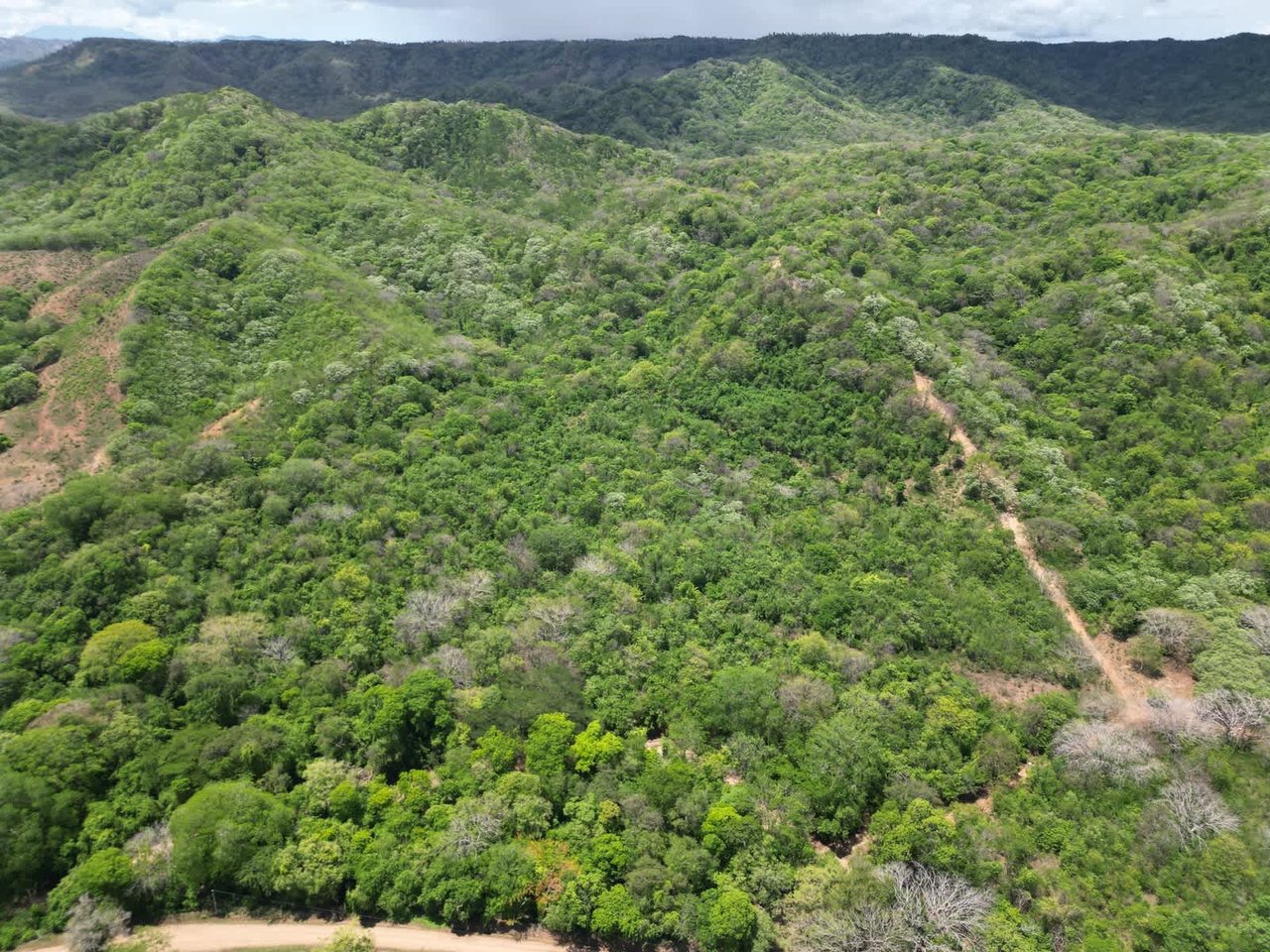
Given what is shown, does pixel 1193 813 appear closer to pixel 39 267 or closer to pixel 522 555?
pixel 522 555

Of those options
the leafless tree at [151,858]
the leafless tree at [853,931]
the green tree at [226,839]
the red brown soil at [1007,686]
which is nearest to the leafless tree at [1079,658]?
the red brown soil at [1007,686]

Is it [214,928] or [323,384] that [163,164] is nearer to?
[323,384]

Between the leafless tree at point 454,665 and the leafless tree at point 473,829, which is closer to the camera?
the leafless tree at point 473,829

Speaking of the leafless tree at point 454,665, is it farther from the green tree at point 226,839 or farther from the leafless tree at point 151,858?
the leafless tree at point 151,858

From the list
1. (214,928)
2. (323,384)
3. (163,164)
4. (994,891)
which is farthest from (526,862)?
(163,164)

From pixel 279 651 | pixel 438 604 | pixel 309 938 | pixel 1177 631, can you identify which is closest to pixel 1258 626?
pixel 1177 631

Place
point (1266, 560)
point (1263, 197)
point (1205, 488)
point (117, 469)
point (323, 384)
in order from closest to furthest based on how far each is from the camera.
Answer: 1. point (1266, 560)
2. point (1205, 488)
3. point (117, 469)
4. point (323, 384)
5. point (1263, 197)

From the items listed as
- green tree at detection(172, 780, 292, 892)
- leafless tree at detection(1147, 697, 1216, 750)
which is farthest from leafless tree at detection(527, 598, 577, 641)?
leafless tree at detection(1147, 697, 1216, 750)
